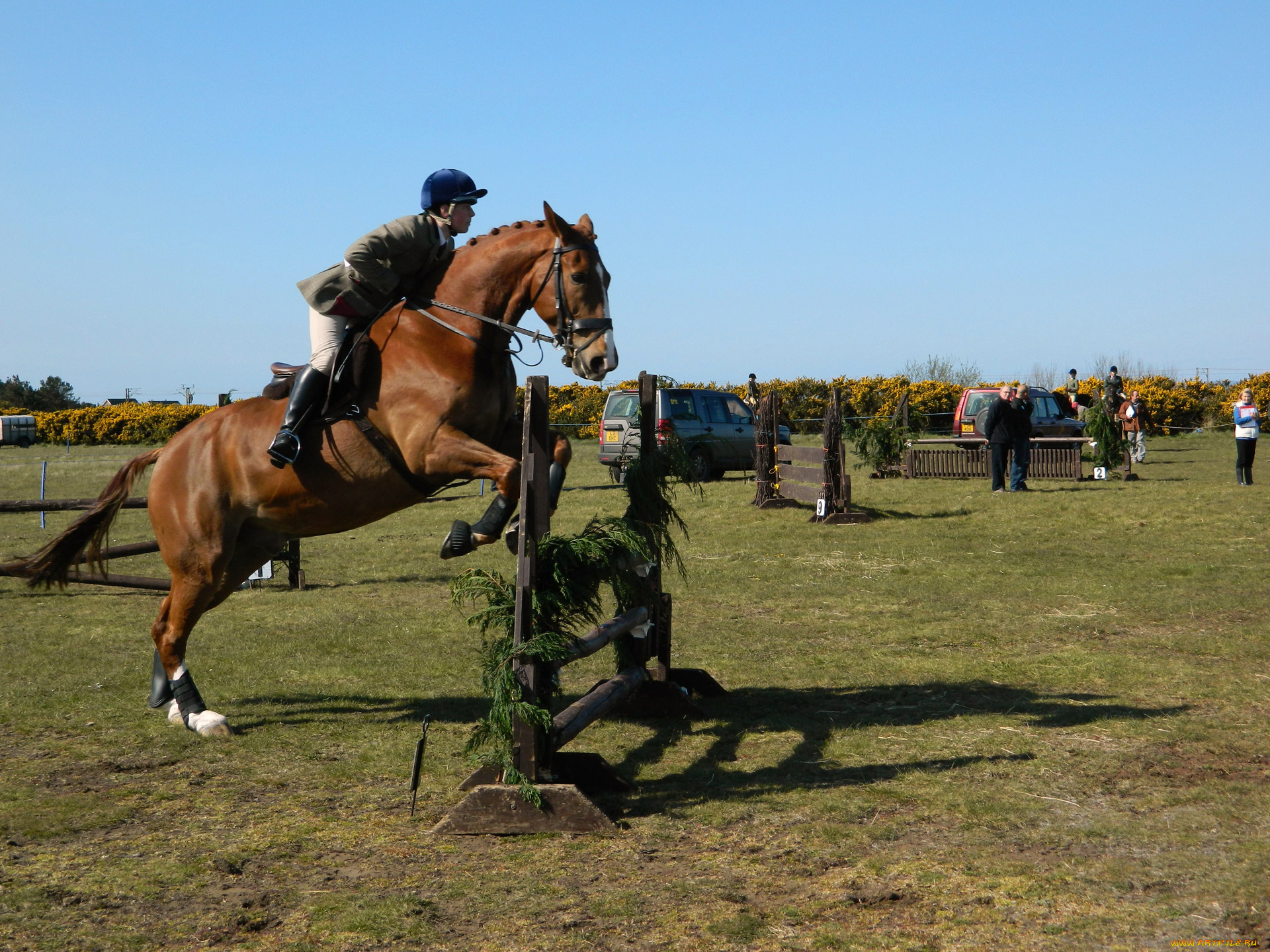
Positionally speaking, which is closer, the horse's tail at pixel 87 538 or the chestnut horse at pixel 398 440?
the chestnut horse at pixel 398 440

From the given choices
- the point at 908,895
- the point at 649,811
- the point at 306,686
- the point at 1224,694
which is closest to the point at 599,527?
the point at 649,811

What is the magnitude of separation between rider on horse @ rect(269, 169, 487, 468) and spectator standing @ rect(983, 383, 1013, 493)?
14468 mm

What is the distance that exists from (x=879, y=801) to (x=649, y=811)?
3.07ft

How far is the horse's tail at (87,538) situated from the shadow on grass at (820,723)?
3482mm

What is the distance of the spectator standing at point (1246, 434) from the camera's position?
693 inches

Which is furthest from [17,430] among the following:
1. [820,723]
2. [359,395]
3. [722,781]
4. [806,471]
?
[722,781]

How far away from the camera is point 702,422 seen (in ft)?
72.7

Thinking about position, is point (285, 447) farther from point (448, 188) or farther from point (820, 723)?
point (820, 723)

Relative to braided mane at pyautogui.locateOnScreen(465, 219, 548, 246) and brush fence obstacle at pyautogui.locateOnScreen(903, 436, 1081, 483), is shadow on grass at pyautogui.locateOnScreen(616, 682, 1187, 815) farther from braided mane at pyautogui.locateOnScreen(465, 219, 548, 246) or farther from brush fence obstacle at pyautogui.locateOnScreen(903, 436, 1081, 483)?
brush fence obstacle at pyautogui.locateOnScreen(903, 436, 1081, 483)

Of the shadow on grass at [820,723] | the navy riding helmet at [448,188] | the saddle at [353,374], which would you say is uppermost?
the navy riding helmet at [448,188]

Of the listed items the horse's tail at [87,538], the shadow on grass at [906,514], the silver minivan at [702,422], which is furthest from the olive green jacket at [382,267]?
the silver minivan at [702,422]

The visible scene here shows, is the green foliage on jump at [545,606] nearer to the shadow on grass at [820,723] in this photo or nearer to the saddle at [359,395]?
the shadow on grass at [820,723]

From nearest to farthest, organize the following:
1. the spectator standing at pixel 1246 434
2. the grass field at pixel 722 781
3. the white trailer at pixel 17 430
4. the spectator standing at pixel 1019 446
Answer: the grass field at pixel 722 781 → the spectator standing at pixel 1246 434 → the spectator standing at pixel 1019 446 → the white trailer at pixel 17 430

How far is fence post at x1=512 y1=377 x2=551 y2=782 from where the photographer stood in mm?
4297
